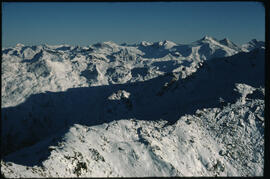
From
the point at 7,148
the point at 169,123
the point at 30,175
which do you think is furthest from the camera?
the point at 7,148

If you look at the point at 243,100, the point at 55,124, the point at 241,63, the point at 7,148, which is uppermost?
the point at 241,63

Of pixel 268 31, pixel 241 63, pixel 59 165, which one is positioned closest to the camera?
pixel 268 31

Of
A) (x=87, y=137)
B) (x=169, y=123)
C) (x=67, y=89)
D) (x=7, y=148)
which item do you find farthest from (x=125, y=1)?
(x=67, y=89)

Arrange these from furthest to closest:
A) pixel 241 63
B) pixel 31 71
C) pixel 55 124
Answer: pixel 31 71, pixel 55 124, pixel 241 63

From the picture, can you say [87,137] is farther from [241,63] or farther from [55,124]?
[55,124]

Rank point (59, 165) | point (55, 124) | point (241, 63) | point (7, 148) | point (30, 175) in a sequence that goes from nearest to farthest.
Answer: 1. point (30, 175)
2. point (59, 165)
3. point (241, 63)
4. point (7, 148)
5. point (55, 124)

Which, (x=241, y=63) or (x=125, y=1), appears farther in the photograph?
(x=241, y=63)

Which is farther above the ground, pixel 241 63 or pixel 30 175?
pixel 241 63

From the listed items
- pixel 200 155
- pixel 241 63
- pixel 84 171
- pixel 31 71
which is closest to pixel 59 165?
pixel 84 171

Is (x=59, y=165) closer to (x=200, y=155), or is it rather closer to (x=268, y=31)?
(x=200, y=155)
